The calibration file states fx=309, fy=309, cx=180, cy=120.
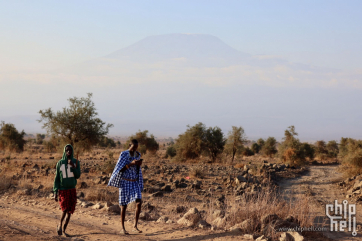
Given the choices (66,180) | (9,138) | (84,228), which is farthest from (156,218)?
(9,138)

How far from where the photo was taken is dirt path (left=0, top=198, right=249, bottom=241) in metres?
7.31

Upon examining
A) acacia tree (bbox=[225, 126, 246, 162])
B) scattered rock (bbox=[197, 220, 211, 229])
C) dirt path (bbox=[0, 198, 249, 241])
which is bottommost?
dirt path (bbox=[0, 198, 249, 241])

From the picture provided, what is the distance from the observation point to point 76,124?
21.0m

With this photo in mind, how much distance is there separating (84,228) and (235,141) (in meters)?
28.6

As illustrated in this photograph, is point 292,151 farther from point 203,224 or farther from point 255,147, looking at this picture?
point 255,147

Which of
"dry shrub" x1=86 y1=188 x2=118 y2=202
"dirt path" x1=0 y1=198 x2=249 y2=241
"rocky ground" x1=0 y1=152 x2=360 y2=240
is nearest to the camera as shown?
"dirt path" x1=0 y1=198 x2=249 y2=241

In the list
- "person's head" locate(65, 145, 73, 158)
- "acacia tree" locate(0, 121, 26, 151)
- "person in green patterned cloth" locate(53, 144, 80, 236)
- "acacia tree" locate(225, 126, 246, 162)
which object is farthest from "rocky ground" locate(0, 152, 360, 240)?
"acacia tree" locate(0, 121, 26, 151)

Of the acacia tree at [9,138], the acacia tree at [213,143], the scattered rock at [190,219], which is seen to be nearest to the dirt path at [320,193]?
the scattered rock at [190,219]

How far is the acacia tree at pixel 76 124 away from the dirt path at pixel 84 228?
433 inches

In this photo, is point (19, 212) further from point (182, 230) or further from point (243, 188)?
point (243, 188)

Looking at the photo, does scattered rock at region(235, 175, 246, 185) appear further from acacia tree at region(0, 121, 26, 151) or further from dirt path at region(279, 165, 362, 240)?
acacia tree at region(0, 121, 26, 151)

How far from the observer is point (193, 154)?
3559 cm

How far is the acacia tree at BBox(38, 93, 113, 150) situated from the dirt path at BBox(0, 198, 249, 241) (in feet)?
36.1

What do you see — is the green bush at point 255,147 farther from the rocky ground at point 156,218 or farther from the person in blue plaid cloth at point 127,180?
the person in blue plaid cloth at point 127,180
